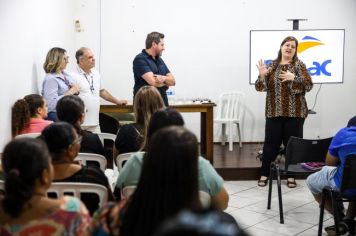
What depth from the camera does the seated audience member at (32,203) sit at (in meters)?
1.44

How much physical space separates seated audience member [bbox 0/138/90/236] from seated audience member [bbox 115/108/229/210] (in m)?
0.55

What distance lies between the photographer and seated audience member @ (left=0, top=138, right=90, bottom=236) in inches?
56.6

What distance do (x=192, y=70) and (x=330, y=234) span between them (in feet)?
12.9

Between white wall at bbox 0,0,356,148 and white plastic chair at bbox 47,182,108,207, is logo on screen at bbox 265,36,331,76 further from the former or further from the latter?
white plastic chair at bbox 47,182,108,207

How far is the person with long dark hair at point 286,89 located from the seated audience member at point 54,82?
1842mm

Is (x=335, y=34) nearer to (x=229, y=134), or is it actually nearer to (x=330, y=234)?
(x=229, y=134)

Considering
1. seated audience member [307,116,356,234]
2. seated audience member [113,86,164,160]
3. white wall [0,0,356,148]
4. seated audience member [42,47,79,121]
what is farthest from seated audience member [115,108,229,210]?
white wall [0,0,356,148]

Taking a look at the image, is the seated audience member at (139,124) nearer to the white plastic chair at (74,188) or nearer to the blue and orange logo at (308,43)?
the white plastic chair at (74,188)

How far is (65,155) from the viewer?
204 cm

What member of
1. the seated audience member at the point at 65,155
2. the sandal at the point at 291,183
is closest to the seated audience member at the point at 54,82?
the seated audience member at the point at 65,155

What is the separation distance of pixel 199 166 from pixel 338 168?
1.37 metres

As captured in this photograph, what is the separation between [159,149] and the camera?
49.0 inches

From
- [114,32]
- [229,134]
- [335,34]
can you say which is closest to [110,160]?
[229,134]

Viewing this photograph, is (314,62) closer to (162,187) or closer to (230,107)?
(230,107)
